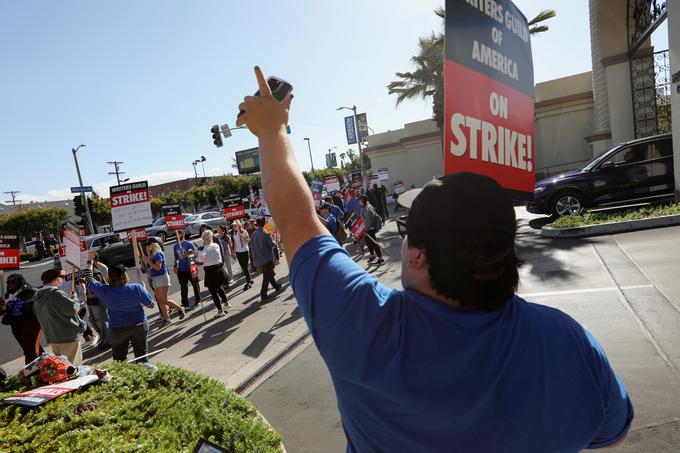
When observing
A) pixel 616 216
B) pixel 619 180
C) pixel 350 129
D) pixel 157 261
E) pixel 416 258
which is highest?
pixel 350 129

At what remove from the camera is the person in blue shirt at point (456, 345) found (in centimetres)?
94

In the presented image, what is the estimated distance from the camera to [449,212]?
952mm

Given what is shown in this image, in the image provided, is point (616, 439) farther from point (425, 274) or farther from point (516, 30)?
point (516, 30)

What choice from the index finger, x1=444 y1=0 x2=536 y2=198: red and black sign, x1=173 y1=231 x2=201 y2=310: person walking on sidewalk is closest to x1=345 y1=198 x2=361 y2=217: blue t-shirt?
x1=173 y1=231 x2=201 y2=310: person walking on sidewalk

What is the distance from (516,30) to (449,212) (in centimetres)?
124

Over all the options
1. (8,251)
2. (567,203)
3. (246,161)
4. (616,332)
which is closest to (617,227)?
(567,203)

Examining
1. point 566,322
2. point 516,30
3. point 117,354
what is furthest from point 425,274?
point 117,354

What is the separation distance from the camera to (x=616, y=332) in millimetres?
4754

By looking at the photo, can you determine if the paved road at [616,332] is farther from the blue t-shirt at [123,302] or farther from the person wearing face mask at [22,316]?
the person wearing face mask at [22,316]

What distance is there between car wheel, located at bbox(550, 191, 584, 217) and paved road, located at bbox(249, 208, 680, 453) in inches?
119

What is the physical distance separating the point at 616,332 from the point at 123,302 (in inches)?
233

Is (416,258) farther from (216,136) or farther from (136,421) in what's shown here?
(216,136)

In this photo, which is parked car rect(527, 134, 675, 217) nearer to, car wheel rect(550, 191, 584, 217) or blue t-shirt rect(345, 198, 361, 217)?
car wheel rect(550, 191, 584, 217)

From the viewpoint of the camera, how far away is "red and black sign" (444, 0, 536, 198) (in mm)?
1484
